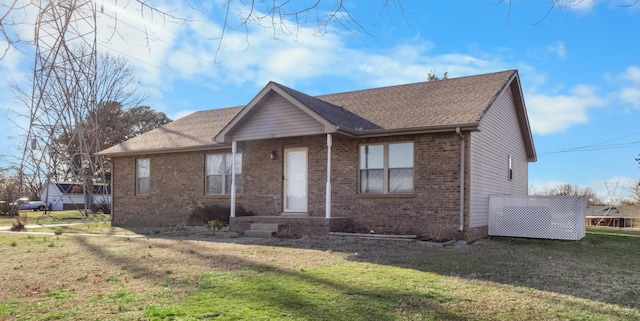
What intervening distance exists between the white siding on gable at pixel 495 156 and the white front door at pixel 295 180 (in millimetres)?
5234

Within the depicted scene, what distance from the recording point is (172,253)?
382 inches

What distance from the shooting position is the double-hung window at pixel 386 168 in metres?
13.7

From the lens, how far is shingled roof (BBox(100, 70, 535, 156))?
526 inches

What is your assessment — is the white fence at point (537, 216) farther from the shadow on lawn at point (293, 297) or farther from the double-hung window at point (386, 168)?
the shadow on lawn at point (293, 297)

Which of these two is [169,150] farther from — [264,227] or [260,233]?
[260,233]

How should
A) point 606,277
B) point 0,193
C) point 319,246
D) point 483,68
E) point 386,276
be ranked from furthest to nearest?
point 0,193, point 483,68, point 319,246, point 606,277, point 386,276

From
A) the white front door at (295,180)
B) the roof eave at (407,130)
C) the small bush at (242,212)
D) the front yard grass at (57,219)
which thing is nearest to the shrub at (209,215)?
the small bush at (242,212)

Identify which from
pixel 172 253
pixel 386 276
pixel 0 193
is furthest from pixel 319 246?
pixel 0 193

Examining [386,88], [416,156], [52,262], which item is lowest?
[52,262]

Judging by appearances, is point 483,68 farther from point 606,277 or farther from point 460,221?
point 606,277

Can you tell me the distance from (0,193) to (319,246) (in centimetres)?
2803

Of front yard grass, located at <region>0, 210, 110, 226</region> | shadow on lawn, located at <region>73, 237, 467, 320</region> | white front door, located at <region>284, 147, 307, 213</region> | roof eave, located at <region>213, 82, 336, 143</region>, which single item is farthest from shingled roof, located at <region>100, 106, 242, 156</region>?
shadow on lawn, located at <region>73, 237, 467, 320</region>

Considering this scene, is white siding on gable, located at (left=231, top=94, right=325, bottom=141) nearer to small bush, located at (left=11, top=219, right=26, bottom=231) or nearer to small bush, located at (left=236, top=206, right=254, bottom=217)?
small bush, located at (left=236, top=206, right=254, bottom=217)

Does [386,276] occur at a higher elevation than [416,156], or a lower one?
lower
